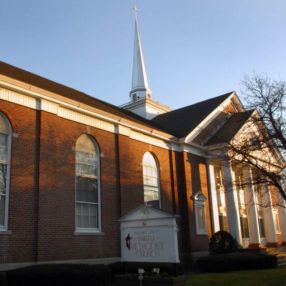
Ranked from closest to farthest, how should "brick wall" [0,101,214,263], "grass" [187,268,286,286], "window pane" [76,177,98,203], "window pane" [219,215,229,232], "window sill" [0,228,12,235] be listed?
"grass" [187,268,286,286] → "window sill" [0,228,12,235] → "brick wall" [0,101,214,263] → "window pane" [76,177,98,203] → "window pane" [219,215,229,232]

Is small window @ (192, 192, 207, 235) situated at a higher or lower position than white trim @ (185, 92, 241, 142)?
lower

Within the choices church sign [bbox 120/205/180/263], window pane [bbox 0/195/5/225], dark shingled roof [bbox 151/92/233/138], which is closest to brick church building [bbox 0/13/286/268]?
window pane [bbox 0/195/5/225]

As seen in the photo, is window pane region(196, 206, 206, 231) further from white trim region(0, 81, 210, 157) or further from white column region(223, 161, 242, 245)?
white trim region(0, 81, 210, 157)

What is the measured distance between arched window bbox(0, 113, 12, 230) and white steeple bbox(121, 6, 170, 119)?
80.0 feet

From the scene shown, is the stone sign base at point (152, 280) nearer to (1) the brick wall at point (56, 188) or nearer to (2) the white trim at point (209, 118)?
(1) the brick wall at point (56, 188)

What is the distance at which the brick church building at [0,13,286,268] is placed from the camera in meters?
16.8

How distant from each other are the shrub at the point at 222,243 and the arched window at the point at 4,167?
13.9 metres

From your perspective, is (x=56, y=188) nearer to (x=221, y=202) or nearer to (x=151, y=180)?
(x=151, y=180)

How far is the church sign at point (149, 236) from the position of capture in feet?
42.8

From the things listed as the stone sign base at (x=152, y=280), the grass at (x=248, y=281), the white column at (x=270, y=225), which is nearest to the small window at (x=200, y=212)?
the white column at (x=270, y=225)

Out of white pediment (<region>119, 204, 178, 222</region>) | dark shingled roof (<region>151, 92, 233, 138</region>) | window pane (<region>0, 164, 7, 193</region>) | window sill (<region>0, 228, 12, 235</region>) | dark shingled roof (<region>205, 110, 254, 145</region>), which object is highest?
dark shingled roof (<region>151, 92, 233, 138</region>)

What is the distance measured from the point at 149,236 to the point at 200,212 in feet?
46.7

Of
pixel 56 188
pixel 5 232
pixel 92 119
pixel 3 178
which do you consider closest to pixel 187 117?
Answer: pixel 92 119

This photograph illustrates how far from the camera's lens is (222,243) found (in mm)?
25250
